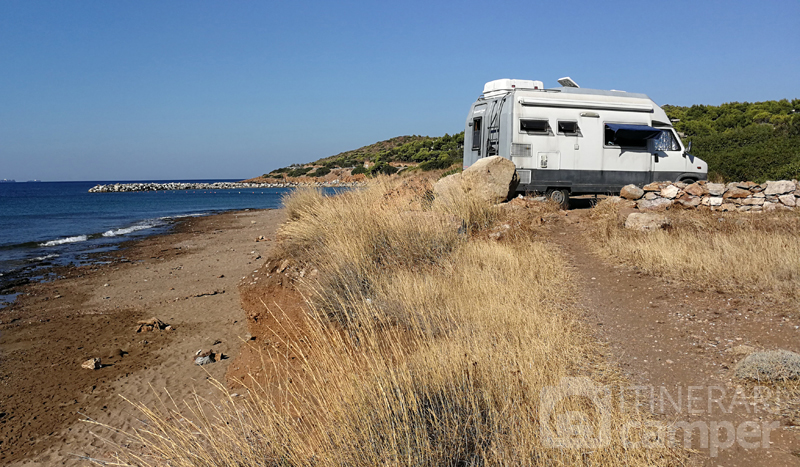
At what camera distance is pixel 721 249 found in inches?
287

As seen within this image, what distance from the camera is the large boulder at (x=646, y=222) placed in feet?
31.1

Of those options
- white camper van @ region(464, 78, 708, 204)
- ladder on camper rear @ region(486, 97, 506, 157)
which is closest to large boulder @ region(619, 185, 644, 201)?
white camper van @ region(464, 78, 708, 204)

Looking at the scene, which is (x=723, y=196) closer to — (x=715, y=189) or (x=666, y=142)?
(x=715, y=189)

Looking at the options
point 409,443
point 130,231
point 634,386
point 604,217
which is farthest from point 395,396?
point 130,231

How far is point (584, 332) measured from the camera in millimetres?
5105

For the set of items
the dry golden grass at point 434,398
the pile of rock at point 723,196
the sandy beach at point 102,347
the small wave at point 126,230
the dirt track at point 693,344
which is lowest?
the sandy beach at point 102,347

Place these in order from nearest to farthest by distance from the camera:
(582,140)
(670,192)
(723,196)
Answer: (723,196) → (670,192) → (582,140)

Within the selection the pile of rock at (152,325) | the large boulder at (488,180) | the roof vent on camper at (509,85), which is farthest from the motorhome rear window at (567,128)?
the pile of rock at (152,325)

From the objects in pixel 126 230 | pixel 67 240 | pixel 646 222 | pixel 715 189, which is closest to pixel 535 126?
pixel 715 189

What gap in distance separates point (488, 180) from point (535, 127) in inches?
100.0

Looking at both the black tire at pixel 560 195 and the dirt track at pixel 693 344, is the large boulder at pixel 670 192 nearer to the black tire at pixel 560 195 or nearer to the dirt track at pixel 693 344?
the black tire at pixel 560 195

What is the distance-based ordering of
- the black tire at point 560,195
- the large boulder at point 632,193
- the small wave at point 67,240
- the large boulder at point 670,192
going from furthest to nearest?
the small wave at point 67,240 < the black tire at point 560,195 < the large boulder at point 632,193 < the large boulder at point 670,192

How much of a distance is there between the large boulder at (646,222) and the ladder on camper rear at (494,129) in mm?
5040

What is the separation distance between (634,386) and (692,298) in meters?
2.75
